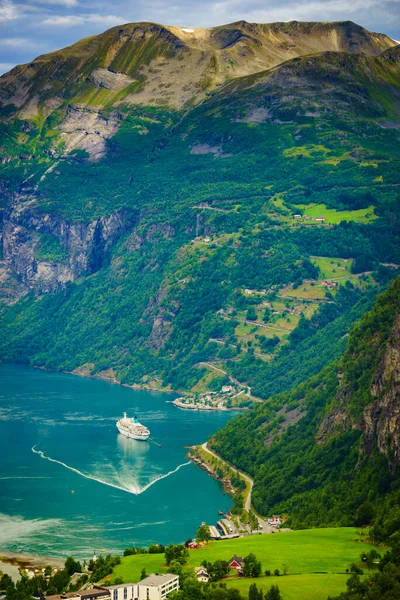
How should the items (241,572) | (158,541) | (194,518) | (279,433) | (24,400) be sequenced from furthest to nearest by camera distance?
1. (24,400)
2. (279,433)
3. (194,518)
4. (158,541)
5. (241,572)

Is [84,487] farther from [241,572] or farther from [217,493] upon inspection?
[241,572]

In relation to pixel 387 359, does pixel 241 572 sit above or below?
below

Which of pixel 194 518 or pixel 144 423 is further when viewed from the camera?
pixel 144 423

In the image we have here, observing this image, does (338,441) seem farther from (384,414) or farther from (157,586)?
(157,586)

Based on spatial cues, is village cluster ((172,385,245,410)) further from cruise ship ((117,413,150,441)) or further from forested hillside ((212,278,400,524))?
forested hillside ((212,278,400,524))

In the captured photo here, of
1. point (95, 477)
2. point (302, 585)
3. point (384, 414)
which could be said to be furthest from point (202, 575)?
point (95, 477)

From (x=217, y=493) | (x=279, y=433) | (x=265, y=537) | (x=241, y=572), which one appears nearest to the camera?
(x=241, y=572)

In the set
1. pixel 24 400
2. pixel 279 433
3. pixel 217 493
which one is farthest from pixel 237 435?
pixel 24 400

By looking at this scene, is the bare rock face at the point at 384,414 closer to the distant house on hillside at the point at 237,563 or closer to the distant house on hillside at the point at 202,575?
the distant house on hillside at the point at 237,563
